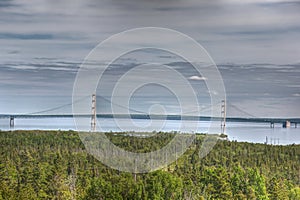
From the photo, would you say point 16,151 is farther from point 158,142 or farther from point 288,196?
point 288,196

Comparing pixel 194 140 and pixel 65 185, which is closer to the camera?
pixel 65 185

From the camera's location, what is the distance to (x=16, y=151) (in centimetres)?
5491

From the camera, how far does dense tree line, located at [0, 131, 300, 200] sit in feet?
99.9

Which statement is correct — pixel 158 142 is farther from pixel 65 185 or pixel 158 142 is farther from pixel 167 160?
pixel 65 185

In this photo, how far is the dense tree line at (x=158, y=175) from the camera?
3045cm

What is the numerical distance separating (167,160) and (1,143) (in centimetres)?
2032

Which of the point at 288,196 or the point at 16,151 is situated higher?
the point at 16,151

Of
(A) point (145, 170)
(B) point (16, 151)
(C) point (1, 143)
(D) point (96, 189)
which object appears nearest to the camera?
(D) point (96, 189)

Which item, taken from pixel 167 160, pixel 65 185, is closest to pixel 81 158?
pixel 167 160

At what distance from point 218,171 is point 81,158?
15201 millimetres

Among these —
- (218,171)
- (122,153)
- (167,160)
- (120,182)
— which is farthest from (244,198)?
(122,153)

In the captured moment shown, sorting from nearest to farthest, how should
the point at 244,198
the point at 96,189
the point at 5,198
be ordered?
1. the point at 5,198
2. the point at 96,189
3. the point at 244,198

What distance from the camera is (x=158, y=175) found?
3269 cm

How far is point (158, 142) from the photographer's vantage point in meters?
65.5
